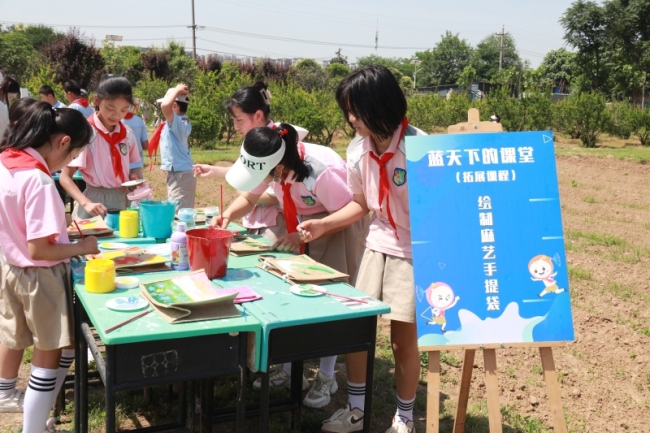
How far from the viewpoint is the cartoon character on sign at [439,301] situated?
89.6 inches

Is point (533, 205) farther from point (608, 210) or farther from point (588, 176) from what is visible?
point (588, 176)

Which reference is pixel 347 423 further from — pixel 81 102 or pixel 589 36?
pixel 589 36

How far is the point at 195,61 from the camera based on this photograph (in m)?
34.8

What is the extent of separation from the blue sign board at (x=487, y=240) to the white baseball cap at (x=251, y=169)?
63 centimetres

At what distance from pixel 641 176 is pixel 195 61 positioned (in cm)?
2771

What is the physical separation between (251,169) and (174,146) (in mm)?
3748

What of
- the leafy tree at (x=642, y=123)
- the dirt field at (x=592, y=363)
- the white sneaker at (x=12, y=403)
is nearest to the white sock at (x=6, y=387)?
the white sneaker at (x=12, y=403)

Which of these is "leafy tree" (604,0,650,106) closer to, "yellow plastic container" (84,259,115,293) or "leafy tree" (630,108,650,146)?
"leafy tree" (630,108,650,146)

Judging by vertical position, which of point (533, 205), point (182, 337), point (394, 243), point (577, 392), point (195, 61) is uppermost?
point (195, 61)

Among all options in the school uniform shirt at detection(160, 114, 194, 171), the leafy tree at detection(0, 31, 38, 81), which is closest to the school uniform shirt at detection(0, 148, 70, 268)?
the school uniform shirt at detection(160, 114, 194, 171)

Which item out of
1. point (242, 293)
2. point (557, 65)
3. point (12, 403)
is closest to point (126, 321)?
point (242, 293)

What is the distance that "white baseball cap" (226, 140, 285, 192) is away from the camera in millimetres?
2660

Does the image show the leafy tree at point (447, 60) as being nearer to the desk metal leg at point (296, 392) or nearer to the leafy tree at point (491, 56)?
the leafy tree at point (491, 56)

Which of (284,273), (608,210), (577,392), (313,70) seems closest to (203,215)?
(284,273)
